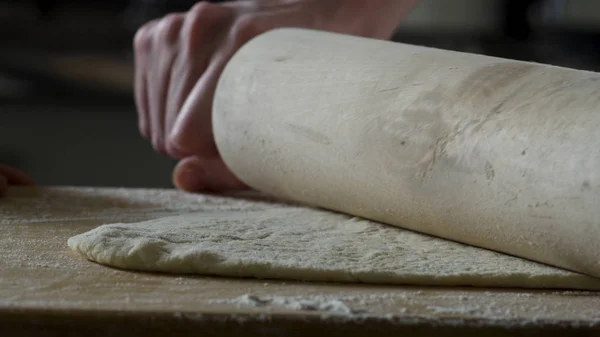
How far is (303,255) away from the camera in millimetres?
824

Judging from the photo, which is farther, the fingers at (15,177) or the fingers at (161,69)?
the fingers at (161,69)

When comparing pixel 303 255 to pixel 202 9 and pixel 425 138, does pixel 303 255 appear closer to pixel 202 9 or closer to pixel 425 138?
pixel 425 138

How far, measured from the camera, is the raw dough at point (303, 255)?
78 cm

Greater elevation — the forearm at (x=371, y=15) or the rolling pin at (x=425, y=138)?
the forearm at (x=371, y=15)

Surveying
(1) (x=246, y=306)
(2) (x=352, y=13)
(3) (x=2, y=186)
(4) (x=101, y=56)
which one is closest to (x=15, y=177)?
(3) (x=2, y=186)

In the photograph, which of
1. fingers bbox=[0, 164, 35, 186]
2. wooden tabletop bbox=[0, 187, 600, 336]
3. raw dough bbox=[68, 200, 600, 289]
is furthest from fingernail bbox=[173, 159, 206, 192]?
wooden tabletop bbox=[0, 187, 600, 336]

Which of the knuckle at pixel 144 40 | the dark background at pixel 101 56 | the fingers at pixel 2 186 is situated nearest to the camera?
the fingers at pixel 2 186

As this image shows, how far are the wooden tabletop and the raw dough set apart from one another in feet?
0.04

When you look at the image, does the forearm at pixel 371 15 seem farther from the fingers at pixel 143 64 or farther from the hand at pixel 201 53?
the fingers at pixel 143 64

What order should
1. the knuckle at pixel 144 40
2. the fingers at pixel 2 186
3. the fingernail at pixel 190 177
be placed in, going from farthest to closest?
1. the knuckle at pixel 144 40
2. the fingernail at pixel 190 177
3. the fingers at pixel 2 186

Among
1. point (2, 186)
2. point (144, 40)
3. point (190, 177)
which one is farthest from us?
point (144, 40)

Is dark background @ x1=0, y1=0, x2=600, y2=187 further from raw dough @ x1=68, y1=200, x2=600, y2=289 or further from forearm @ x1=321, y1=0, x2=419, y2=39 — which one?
raw dough @ x1=68, y1=200, x2=600, y2=289

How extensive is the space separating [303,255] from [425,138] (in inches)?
8.1

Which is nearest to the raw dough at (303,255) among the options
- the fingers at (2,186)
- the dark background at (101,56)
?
the fingers at (2,186)
